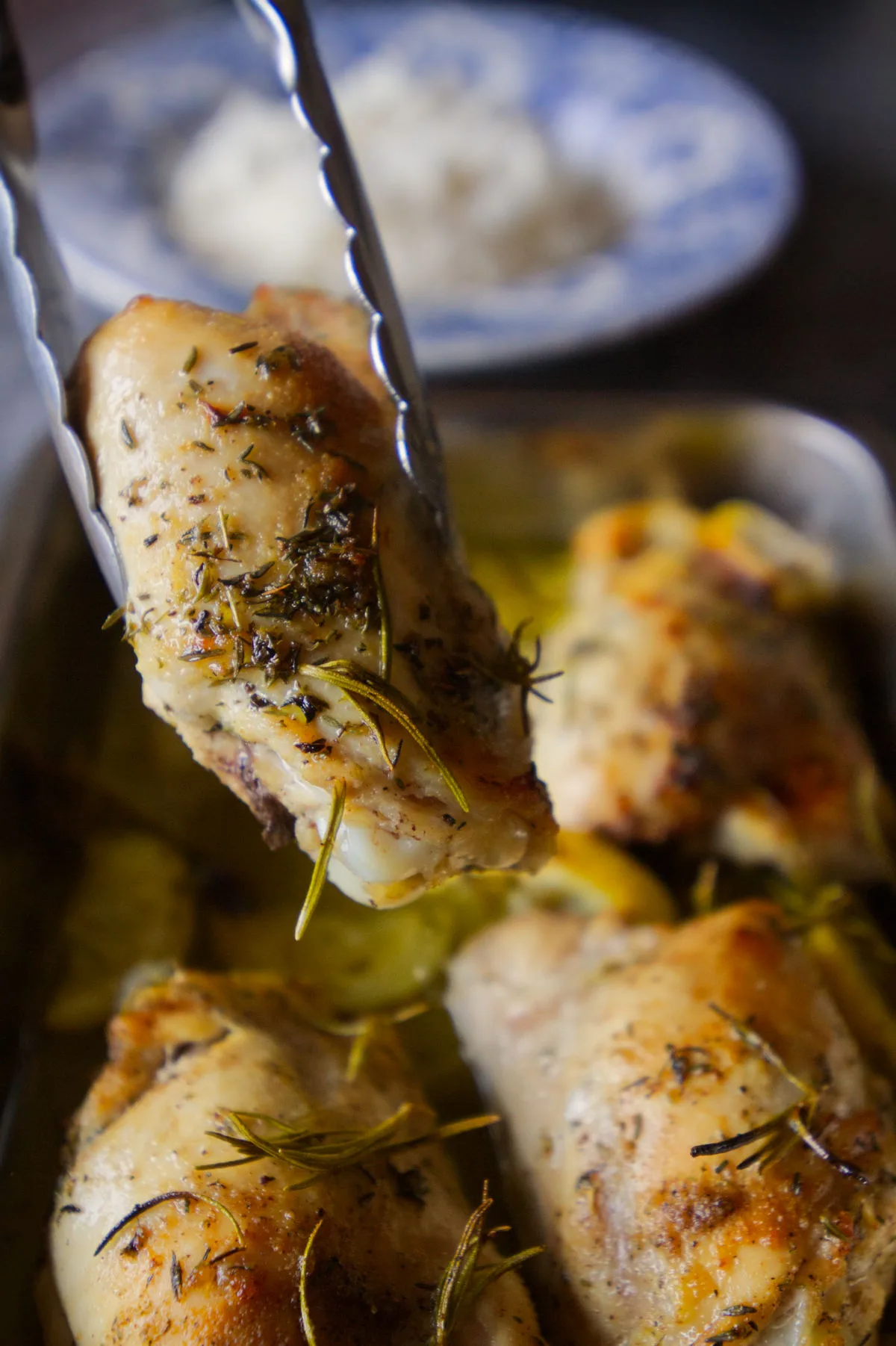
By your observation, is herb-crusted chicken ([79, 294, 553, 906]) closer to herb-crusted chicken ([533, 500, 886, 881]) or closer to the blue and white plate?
herb-crusted chicken ([533, 500, 886, 881])

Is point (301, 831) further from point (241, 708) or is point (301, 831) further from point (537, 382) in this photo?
point (537, 382)

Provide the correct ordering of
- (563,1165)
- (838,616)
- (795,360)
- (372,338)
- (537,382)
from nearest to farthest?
1. (372,338)
2. (563,1165)
3. (838,616)
4. (537,382)
5. (795,360)

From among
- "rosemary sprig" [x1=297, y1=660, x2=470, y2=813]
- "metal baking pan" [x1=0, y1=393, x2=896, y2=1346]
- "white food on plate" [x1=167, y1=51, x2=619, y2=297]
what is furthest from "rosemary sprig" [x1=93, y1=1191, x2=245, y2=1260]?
"white food on plate" [x1=167, y1=51, x2=619, y2=297]

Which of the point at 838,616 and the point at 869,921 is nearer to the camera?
the point at 869,921

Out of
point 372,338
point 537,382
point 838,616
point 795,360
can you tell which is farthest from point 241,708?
point 795,360

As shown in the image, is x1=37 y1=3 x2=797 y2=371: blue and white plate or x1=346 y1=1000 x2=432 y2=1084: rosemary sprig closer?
x1=346 y1=1000 x2=432 y2=1084: rosemary sprig

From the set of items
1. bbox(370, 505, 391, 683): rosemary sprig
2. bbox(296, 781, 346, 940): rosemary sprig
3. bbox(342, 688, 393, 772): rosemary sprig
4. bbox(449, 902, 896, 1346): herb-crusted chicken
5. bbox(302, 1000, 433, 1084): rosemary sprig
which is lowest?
bbox(302, 1000, 433, 1084): rosemary sprig

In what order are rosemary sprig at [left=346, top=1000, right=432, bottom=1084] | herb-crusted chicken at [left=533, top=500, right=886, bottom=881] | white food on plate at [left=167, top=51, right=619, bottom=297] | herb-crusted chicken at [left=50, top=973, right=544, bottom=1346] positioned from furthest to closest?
white food on plate at [left=167, top=51, right=619, bottom=297] < herb-crusted chicken at [left=533, top=500, right=886, bottom=881] < rosemary sprig at [left=346, top=1000, right=432, bottom=1084] < herb-crusted chicken at [left=50, top=973, right=544, bottom=1346]

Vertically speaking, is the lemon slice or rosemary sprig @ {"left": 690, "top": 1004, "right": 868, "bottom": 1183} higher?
rosemary sprig @ {"left": 690, "top": 1004, "right": 868, "bottom": 1183}
